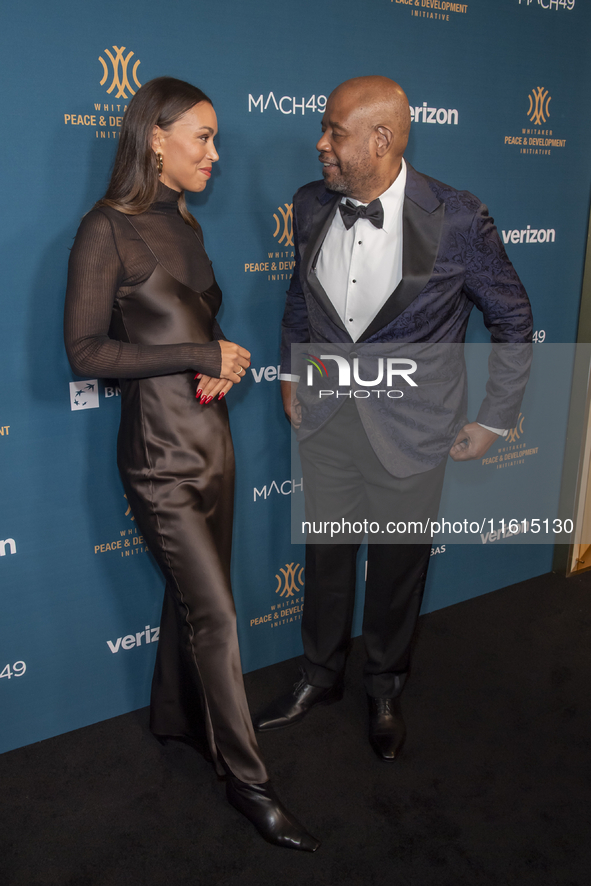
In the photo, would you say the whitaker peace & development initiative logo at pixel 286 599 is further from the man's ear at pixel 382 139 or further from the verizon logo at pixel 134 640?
the man's ear at pixel 382 139

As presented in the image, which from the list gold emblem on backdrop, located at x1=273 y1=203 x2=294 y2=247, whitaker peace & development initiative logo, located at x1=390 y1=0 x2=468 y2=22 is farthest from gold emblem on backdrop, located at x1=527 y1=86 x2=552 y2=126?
gold emblem on backdrop, located at x1=273 y1=203 x2=294 y2=247

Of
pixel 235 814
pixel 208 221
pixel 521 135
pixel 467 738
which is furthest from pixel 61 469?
pixel 521 135

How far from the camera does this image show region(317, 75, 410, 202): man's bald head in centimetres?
179

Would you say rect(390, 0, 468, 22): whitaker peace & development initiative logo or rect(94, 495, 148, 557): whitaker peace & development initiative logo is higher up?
rect(390, 0, 468, 22): whitaker peace & development initiative logo

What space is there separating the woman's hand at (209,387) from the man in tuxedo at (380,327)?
400mm

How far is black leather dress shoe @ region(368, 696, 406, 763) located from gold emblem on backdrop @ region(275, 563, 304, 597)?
1.59 ft

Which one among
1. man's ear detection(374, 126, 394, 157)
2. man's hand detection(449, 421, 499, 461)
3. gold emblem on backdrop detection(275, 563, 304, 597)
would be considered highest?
man's ear detection(374, 126, 394, 157)

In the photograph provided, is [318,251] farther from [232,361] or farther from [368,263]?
[232,361]

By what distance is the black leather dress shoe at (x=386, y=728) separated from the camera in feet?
6.88

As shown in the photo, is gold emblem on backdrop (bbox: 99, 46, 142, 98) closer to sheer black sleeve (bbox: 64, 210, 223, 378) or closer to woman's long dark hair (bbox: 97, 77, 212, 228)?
woman's long dark hair (bbox: 97, 77, 212, 228)

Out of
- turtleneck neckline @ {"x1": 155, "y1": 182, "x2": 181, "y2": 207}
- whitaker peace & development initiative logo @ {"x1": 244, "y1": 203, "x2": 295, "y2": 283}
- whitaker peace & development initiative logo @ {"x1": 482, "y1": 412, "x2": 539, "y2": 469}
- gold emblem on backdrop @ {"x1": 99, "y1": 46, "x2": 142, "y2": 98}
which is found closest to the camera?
turtleneck neckline @ {"x1": 155, "y1": 182, "x2": 181, "y2": 207}

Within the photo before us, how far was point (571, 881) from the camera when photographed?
170 centimetres

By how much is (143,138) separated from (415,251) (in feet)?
2.38

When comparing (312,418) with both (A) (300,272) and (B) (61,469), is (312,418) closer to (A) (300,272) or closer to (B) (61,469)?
(A) (300,272)
